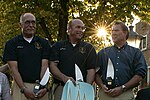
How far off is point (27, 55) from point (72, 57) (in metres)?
0.70

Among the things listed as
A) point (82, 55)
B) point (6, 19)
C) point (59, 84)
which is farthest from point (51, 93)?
point (6, 19)

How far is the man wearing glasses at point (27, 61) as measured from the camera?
19.3 ft

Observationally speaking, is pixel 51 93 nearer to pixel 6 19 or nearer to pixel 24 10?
pixel 24 10

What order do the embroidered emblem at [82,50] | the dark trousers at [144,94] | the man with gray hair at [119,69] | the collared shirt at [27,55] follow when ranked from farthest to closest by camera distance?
the embroidered emblem at [82,50], the man with gray hair at [119,69], the collared shirt at [27,55], the dark trousers at [144,94]

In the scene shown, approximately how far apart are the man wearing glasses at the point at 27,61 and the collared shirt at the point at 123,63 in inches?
35.6

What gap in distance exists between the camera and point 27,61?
233 inches

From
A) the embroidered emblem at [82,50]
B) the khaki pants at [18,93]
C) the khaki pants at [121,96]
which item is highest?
the embroidered emblem at [82,50]

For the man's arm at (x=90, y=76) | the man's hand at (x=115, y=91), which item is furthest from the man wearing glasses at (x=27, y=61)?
the man's hand at (x=115, y=91)

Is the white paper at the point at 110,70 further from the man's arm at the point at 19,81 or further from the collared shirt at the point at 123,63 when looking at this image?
the man's arm at the point at 19,81

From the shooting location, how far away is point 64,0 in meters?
13.9

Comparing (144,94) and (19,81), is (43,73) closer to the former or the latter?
(19,81)

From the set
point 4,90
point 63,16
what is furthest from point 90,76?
point 63,16

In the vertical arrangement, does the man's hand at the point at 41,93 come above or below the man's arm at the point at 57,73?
below

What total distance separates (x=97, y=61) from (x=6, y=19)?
9.12 m
